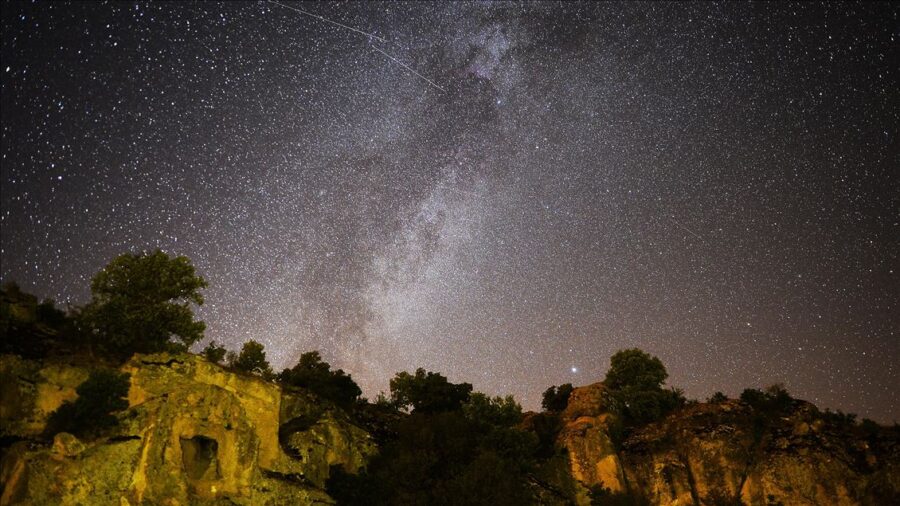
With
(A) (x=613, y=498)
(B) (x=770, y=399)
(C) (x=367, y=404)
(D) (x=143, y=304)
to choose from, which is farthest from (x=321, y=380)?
(B) (x=770, y=399)

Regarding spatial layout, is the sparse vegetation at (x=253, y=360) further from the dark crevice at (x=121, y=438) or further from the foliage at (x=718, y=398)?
the foliage at (x=718, y=398)

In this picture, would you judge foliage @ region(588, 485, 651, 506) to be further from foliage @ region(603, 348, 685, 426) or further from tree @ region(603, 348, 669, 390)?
tree @ region(603, 348, 669, 390)

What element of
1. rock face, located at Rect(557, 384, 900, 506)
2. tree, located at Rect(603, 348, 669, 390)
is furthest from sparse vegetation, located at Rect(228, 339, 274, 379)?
tree, located at Rect(603, 348, 669, 390)

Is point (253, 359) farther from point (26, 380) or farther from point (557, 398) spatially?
point (557, 398)

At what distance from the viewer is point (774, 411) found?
4853 centimetres

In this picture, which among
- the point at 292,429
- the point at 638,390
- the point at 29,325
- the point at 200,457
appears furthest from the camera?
the point at 638,390

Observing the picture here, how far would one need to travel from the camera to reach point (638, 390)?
56.8m

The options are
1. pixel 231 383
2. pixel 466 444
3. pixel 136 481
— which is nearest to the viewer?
pixel 136 481

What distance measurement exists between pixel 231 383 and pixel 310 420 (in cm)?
619

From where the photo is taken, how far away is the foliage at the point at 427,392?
4712 cm

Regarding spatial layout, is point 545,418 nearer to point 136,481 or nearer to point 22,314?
point 136,481

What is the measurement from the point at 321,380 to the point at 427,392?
10.4 m

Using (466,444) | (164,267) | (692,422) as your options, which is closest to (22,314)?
(164,267)

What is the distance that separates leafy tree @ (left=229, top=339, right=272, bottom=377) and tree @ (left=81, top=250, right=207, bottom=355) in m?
9.16
